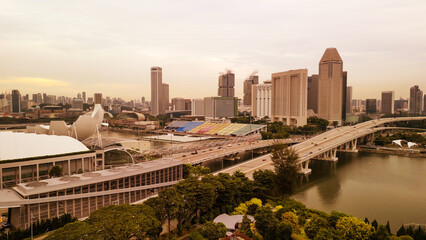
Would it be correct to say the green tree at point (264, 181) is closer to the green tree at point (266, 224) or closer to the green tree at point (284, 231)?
the green tree at point (266, 224)

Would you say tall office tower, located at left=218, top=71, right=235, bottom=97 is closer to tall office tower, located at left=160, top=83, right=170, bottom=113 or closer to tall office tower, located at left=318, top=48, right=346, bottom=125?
tall office tower, located at left=160, top=83, right=170, bottom=113

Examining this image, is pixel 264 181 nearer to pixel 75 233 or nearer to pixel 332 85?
pixel 75 233

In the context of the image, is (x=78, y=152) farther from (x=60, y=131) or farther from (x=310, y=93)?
(x=310, y=93)

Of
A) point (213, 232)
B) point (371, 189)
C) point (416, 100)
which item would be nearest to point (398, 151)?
point (371, 189)

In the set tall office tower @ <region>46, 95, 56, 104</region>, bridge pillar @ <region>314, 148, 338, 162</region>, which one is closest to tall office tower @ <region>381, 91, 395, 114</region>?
bridge pillar @ <region>314, 148, 338, 162</region>

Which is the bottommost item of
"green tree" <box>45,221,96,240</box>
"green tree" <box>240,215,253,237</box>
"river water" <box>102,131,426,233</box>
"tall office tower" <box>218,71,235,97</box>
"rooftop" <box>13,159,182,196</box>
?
"river water" <box>102,131,426,233</box>
